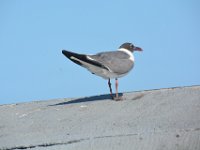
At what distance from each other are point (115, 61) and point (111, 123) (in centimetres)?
292

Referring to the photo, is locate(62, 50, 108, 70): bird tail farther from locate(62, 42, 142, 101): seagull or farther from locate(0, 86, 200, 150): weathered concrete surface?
locate(0, 86, 200, 150): weathered concrete surface

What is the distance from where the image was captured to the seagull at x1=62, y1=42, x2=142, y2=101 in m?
10.1

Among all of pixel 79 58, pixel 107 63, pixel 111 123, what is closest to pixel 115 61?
pixel 107 63

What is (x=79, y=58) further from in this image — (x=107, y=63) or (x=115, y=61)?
(x=115, y=61)

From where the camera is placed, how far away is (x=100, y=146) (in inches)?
252

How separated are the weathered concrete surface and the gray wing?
0.52 metres

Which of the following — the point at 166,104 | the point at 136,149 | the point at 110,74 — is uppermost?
the point at 110,74

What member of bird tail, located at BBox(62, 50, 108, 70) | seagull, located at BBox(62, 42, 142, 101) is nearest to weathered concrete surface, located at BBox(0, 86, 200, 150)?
seagull, located at BBox(62, 42, 142, 101)

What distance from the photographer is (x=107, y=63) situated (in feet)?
33.3

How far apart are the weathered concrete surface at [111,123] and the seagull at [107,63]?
49cm

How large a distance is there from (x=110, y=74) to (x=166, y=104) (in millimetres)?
2288

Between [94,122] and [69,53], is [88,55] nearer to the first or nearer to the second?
[69,53]

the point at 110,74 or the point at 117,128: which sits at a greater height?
the point at 110,74

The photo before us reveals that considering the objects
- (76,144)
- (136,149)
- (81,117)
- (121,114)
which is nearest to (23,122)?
(81,117)
